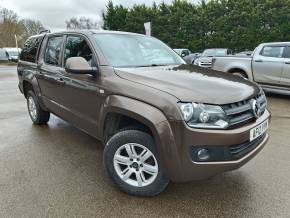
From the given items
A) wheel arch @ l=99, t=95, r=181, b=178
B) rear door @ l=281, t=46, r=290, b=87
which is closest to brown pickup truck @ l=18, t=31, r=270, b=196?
wheel arch @ l=99, t=95, r=181, b=178

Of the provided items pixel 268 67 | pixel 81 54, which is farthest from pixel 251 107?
pixel 268 67

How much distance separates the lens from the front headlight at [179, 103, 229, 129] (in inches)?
108

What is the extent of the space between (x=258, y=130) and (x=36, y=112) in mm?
4136

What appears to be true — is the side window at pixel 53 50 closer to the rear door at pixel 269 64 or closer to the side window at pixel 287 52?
the rear door at pixel 269 64

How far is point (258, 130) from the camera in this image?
3.17 meters

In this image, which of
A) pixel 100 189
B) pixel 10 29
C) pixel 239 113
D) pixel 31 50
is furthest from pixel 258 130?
pixel 10 29

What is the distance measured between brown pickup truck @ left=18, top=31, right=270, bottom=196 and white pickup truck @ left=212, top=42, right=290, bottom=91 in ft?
17.3

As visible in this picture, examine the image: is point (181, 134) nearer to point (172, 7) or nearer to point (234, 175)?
point (234, 175)

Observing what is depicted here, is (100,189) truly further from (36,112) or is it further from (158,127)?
(36,112)

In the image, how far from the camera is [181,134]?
274 cm

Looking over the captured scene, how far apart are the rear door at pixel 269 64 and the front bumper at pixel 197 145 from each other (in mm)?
6536

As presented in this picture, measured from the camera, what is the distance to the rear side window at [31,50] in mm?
5620

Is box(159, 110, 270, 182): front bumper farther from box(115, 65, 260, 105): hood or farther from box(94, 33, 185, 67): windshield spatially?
box(94, 33, 185, 67): windshield

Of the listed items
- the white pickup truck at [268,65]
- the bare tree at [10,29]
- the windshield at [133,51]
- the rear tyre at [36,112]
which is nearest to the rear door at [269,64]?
the white pickup truck at [268,65]
